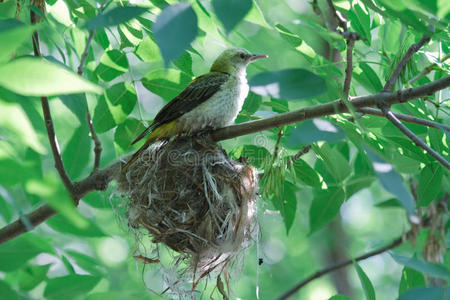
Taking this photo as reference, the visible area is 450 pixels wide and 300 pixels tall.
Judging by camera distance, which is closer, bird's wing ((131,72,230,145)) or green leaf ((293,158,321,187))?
green leaf ((293,158,321,187))

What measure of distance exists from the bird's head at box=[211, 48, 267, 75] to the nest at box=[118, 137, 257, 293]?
1525 mm

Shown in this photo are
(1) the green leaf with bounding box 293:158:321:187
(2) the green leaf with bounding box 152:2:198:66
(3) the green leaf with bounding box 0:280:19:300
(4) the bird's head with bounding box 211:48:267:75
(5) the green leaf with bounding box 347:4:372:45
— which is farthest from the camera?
(4) the bird's head with bounding box 211:48:267:75

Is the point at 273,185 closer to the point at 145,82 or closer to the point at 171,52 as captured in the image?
the point at 145,82

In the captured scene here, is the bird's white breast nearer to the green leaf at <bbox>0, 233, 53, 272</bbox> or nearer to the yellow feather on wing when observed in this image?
the yellow feather on wing

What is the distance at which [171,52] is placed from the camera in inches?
58.8

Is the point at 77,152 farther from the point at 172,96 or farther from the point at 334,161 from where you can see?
the point at 334,161

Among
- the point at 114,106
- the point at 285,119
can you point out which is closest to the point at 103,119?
the point at 114,106

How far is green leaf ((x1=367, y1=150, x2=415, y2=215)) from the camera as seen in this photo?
1438 millimetres

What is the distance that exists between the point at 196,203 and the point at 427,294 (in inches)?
67.0

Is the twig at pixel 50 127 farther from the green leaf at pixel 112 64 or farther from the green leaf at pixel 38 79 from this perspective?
the green leaf at pixel 38 79

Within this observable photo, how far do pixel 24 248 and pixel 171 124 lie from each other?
1588mm

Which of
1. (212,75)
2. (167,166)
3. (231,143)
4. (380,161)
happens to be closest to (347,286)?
(231,143)

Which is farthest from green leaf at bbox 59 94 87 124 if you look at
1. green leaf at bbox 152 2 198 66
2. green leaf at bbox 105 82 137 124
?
green leaf at bbox 105 82 137 124

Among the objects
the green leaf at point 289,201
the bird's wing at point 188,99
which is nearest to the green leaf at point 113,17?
the bird's wing at point 188,99
